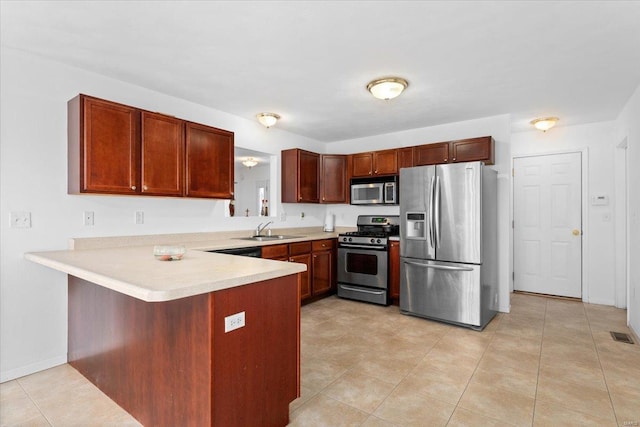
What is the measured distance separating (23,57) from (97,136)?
0.78 metres

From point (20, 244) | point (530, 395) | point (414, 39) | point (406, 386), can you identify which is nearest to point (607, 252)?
point (530, 395)

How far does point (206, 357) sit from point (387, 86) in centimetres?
261

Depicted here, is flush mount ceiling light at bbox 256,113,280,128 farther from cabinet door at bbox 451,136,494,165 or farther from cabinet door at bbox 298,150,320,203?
cabinet door at bbox 451,136,494,165

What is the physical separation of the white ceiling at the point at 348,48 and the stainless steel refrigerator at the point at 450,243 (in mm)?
866

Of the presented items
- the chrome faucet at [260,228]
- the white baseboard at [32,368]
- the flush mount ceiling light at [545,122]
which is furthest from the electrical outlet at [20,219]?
the flush mount ceiling light at [545,122]

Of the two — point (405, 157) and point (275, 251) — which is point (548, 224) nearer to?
point (405, 157)

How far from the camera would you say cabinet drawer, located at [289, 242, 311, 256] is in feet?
13.5

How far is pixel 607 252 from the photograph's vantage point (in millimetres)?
4379

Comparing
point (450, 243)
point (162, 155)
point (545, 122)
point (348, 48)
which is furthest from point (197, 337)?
point (545, 122)

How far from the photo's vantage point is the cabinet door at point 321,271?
446 cm

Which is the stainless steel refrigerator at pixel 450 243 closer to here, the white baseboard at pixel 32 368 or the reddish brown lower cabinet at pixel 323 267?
the reddish brown lower cabinet at pixel 323 267

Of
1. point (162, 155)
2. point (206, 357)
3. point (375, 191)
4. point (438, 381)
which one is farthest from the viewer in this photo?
point (375, 191)

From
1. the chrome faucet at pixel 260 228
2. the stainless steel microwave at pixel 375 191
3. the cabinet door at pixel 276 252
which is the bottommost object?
the cabinet door at pixel 276 252

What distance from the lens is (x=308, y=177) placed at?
4961mm
